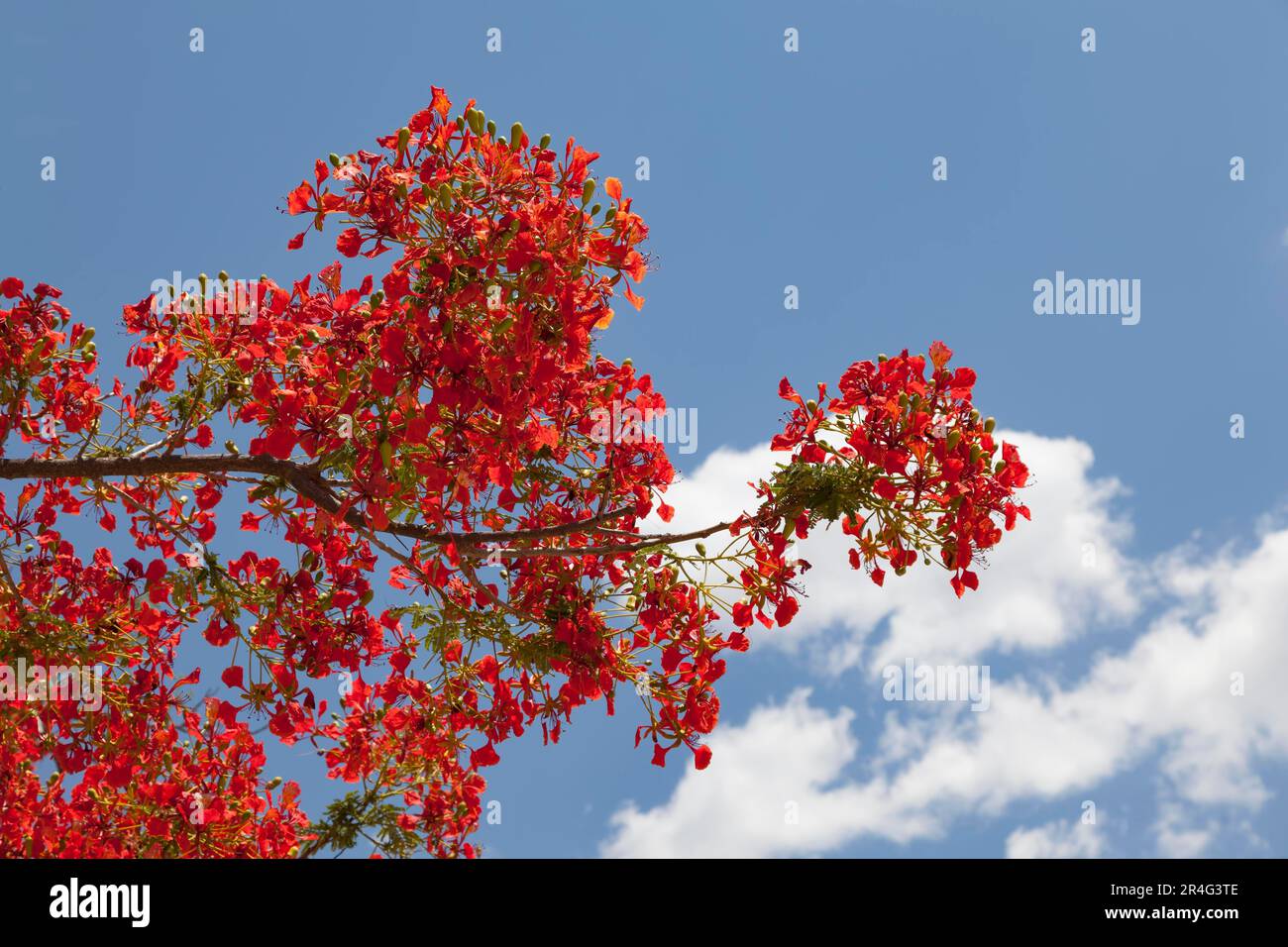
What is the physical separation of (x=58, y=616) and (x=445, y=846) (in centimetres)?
246

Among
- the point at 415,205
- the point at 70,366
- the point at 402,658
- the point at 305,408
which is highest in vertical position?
the point at 70,366

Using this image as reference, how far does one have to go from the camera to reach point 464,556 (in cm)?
383

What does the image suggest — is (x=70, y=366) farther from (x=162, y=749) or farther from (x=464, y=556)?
(x=464, y=556)

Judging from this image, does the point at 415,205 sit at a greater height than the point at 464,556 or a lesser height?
greater

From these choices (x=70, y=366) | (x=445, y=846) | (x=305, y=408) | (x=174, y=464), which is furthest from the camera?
(x=445, y=846)

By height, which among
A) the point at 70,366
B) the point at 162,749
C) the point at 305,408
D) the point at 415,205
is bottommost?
the point at 162,749
